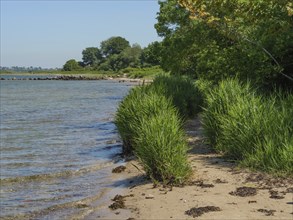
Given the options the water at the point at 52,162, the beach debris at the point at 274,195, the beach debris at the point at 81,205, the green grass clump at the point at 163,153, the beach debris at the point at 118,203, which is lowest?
the water at the point at 52,162

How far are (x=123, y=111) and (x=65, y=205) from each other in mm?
5055

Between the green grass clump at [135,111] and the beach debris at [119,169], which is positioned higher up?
the green grass clump at [135,111]

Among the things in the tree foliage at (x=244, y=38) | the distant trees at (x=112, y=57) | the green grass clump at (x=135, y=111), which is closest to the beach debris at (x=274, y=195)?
the tree foliage at (x=244, y=38)

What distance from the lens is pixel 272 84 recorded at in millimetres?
15023

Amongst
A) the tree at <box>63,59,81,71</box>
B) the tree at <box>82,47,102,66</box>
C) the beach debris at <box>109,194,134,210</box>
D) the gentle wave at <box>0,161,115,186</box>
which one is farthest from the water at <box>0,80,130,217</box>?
the tree at <box>63,59,81,71</box>

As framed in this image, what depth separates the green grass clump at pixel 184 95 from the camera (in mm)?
18094

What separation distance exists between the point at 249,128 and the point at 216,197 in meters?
2.48

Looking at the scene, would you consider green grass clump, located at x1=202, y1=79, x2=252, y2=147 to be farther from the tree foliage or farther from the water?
the water

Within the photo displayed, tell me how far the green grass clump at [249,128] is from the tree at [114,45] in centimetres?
16892

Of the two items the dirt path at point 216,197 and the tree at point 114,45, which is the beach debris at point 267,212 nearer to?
the dirt path at point 216,197

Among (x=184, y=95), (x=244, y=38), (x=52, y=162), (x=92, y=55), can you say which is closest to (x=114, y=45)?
(x=92, y=55)

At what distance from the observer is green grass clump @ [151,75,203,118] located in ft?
59.4

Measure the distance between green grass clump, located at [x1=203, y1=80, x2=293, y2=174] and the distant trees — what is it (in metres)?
119

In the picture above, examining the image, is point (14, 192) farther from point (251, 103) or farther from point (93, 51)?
point (93, 51)
